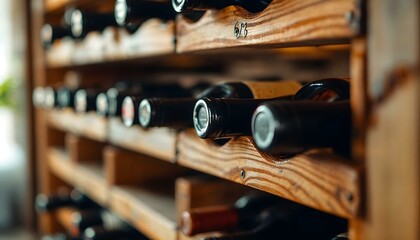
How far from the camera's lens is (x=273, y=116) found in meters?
0.39

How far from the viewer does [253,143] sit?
51 centimetres

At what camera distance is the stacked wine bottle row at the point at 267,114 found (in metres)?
0.40

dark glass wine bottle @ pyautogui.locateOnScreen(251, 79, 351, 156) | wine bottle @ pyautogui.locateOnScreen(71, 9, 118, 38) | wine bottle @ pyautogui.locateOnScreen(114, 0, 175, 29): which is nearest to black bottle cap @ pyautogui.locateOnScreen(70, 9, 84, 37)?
wine bottle @ pyautogui.locateOnScreen(71, 9, 118, 38)

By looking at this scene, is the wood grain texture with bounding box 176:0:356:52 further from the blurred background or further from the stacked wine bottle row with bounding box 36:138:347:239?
the blurred background

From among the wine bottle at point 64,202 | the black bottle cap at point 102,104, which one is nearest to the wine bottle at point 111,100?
the black bottle cap at point 102,104

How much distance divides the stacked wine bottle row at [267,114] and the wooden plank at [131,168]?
0.27m

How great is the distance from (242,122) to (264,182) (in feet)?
0.22

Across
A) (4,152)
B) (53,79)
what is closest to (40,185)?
(53,79)

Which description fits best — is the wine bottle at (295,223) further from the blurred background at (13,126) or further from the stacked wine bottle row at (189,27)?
the blurred background at (13,126)

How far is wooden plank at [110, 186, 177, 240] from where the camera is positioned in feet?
2.40

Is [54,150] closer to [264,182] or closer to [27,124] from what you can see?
[27,124]

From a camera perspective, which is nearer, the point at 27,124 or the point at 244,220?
the point at 244,220

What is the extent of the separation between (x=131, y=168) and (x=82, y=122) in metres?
0.20

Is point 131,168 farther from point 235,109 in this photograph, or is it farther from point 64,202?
point 235,109
